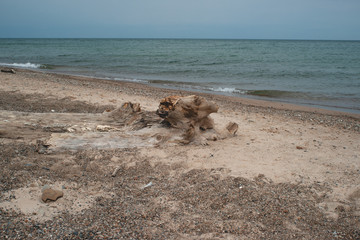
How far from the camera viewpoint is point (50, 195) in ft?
12.3

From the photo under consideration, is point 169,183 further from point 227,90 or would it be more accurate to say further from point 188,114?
point 227,90

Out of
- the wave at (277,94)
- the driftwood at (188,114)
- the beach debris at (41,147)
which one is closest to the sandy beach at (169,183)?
the beach debris at (41,147)

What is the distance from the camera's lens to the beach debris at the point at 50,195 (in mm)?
3701

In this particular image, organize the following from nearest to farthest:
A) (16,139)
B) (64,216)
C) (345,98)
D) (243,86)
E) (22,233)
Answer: (22,233), (64,216), (16,139), (345,98), (243,86)

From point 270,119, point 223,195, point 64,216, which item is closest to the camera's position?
point 64,216

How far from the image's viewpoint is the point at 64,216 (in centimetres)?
344

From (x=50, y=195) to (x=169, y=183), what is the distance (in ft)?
5.55

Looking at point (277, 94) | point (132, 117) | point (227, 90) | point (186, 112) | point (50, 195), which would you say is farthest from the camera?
point (227, 90)

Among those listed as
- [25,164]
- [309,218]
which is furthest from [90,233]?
[309,218]

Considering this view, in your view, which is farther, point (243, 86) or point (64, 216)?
point (243, 86)

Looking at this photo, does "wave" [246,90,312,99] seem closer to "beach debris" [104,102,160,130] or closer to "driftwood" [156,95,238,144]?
"driftwood" [156,95,238,144]

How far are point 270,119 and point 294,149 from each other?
9.70 feet

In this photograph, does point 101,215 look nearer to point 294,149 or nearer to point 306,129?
point 294,149

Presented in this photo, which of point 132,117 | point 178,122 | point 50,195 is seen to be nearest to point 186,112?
point 178,122
